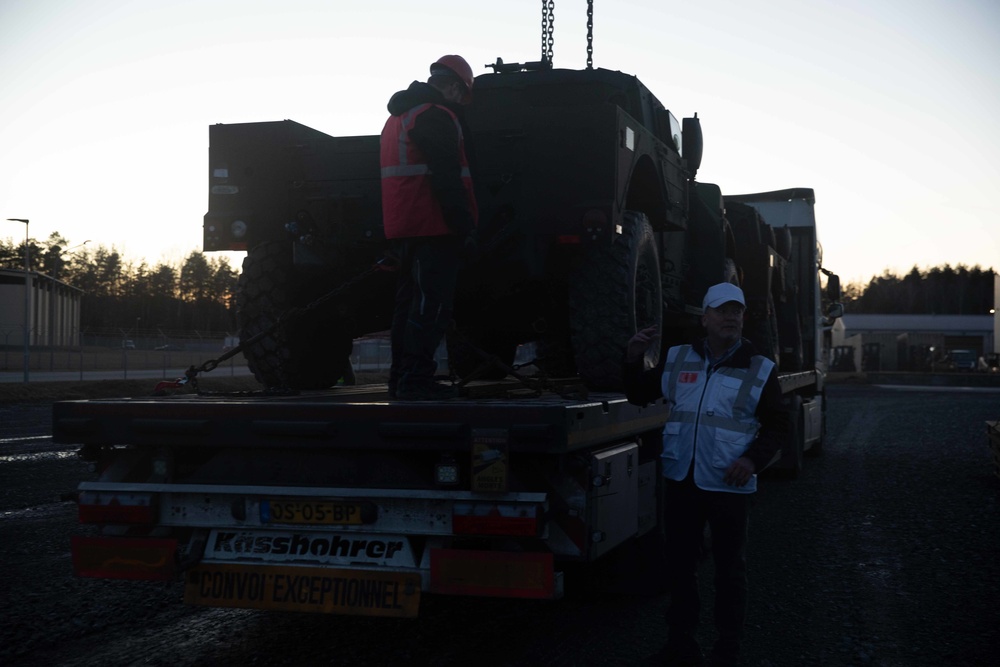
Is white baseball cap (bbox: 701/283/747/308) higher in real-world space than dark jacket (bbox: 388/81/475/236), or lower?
lower

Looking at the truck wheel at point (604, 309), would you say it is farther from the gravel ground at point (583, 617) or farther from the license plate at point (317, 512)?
the license plate at point (317, 512)

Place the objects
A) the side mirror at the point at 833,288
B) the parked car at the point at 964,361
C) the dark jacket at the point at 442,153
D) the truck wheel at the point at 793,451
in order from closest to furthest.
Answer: the dark jacket at the point at 442,153 → the truck wheel at the point at 793,451 → the side mirror at the point at 833,288 → the parked car at the point at 964,361

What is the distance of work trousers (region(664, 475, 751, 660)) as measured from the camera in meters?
4.47

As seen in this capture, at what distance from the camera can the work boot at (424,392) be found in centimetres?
502

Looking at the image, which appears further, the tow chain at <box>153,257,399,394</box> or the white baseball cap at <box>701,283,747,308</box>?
the tow chain at <box>153,257,399,394</box>

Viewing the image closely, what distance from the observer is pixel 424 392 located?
507cm

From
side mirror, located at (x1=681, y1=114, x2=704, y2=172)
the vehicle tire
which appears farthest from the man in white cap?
side mirror, located at (x1=681, y1=114, x2=704, y2=172)

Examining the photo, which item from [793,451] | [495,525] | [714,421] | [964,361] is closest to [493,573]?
[495,525]

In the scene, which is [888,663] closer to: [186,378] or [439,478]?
[439,478]

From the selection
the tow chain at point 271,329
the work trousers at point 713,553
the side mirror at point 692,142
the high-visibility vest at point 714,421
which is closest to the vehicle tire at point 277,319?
the tow chain at point 271,329

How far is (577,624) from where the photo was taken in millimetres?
5254

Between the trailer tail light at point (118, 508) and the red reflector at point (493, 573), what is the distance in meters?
1.32

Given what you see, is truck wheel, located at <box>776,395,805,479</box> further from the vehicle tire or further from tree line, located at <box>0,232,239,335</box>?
tree line, located at <box>0,232,239,335</box>

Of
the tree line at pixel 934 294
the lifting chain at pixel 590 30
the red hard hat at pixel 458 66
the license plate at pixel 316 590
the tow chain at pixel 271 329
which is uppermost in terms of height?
the tree line at pixel 934 294
